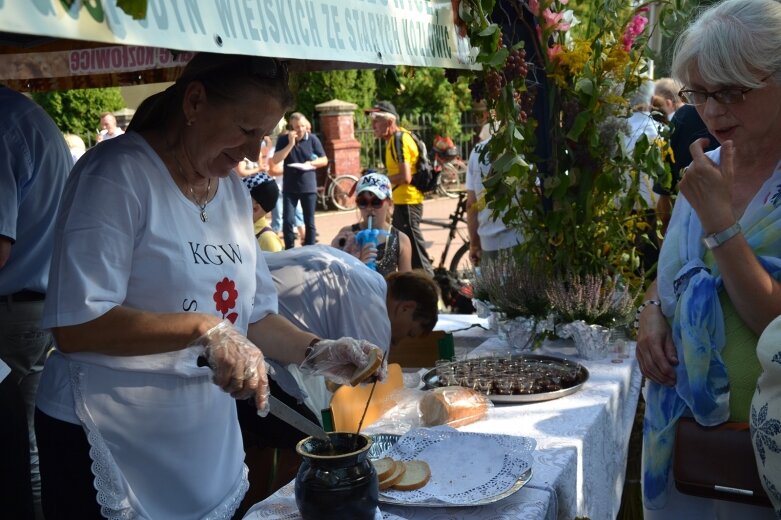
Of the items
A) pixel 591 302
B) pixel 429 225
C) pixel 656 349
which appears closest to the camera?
pixel 656 349

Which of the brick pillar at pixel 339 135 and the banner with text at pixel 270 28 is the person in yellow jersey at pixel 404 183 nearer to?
the banner with text at pixel 270 28

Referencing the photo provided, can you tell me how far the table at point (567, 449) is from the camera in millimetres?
1479

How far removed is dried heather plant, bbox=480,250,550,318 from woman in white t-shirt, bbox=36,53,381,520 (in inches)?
49.4

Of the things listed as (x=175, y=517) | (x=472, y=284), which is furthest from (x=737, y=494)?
(x=472, y=284)

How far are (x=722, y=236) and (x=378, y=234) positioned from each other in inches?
120

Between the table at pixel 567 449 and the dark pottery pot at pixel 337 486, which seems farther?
the table at pixel 567 449

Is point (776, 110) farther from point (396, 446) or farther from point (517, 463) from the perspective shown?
point (396, 446)

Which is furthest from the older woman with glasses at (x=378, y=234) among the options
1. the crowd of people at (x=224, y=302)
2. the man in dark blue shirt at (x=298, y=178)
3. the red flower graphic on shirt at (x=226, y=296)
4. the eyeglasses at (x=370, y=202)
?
the man in dark blue shirt at (x=298, y=178)

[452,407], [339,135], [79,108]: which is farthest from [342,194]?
[452,407]

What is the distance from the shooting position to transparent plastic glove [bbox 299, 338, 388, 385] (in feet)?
5.21

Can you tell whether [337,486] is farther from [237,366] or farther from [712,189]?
[712,189]

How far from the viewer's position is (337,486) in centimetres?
123

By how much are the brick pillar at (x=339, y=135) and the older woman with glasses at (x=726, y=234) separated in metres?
12.7

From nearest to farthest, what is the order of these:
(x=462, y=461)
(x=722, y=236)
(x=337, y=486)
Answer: (x=337, y=486) < (x=722, y=236) < (x=462, y=461)
